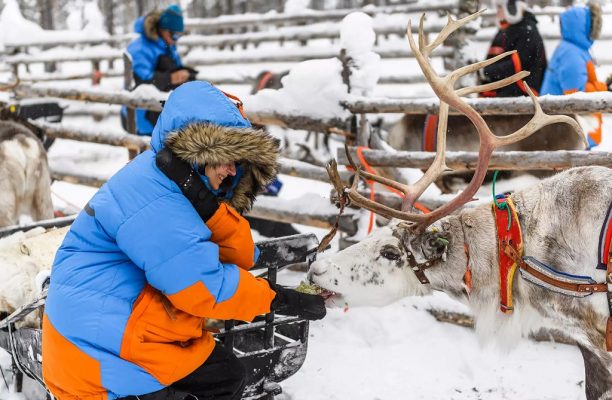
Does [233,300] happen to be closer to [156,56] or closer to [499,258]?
[499,258]

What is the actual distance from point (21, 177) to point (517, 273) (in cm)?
393

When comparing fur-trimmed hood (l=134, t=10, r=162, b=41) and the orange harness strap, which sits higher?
fur-trimmed hood (l=134, t=10, r=162, b=41)

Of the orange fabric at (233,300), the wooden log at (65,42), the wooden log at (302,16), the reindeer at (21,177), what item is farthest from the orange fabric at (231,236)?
the wooden log at (65,42)

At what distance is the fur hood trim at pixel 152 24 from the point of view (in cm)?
580

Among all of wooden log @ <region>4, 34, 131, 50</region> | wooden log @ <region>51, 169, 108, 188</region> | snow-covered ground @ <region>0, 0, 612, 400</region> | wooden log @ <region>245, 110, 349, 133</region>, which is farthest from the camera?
wooden log @ <region>4, 34, 131, 50</region>

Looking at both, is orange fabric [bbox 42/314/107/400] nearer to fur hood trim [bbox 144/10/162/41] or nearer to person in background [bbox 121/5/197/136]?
person in background [bbox 121/5/197/136]

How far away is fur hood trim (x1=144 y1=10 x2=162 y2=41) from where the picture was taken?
19.0ft

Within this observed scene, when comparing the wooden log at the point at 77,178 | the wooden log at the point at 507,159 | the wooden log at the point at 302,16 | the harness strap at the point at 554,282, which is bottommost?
the wooden log at the point at 77,178

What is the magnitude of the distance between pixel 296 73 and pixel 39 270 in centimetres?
226

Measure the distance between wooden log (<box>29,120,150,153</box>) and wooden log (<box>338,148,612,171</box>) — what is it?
2.18 meters

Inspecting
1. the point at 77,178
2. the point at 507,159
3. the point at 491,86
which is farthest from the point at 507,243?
the point at 77,178

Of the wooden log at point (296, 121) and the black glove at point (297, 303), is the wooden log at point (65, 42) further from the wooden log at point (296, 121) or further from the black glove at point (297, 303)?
the black glove at point (297, 303)

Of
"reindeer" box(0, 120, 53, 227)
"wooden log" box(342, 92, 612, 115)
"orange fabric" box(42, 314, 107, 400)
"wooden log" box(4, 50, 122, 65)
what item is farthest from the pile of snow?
"wooden log" box(4, 50, 122, 65)

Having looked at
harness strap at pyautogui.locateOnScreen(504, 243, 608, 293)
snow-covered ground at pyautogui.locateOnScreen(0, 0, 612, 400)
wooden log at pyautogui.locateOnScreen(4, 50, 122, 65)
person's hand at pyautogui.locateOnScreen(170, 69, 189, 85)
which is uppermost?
person's hand at pyautogui.locateOnScreen(170, 69, 189, 85)
